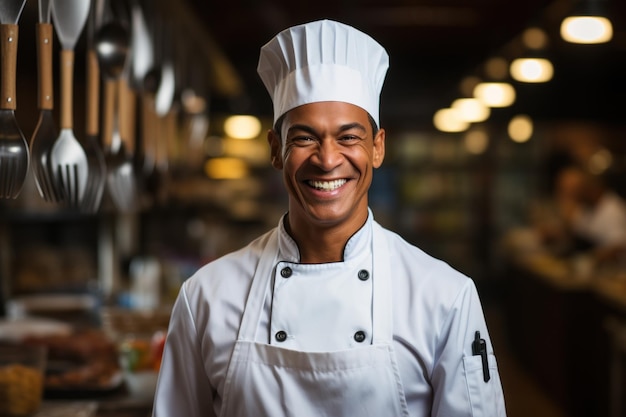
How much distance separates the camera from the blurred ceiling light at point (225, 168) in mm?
11125

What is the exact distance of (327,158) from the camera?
5.69 feet

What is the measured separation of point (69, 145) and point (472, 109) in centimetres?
645

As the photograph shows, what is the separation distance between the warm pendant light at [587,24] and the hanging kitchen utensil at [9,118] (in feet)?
11.4

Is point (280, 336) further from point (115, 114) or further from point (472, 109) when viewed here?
point (472, 109)

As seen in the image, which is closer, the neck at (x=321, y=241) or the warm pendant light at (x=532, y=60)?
the neck at (x=321, y=241)

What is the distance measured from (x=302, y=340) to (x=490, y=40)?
240 inches

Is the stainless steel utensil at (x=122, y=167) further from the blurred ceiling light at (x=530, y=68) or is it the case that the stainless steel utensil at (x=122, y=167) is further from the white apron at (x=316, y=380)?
the blurred ceiling light at (x=530, y=68)

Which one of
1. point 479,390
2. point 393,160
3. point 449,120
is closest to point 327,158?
point 479,390

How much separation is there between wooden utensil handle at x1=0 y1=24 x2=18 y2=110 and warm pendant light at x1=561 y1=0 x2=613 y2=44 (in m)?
3.47

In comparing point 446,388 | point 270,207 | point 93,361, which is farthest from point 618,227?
point 446,388

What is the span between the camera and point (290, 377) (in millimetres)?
1771

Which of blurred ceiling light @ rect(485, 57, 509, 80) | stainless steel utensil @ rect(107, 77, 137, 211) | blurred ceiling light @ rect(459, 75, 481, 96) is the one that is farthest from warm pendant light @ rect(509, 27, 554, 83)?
stainless steel utensil @ rect(107, 77, 137, 211)

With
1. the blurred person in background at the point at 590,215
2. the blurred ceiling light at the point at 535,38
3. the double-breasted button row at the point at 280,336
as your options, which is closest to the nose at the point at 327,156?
the double-breasted button row at the point at 280,336

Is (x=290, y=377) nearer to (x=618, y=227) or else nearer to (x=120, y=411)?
(x=120, y=411)
